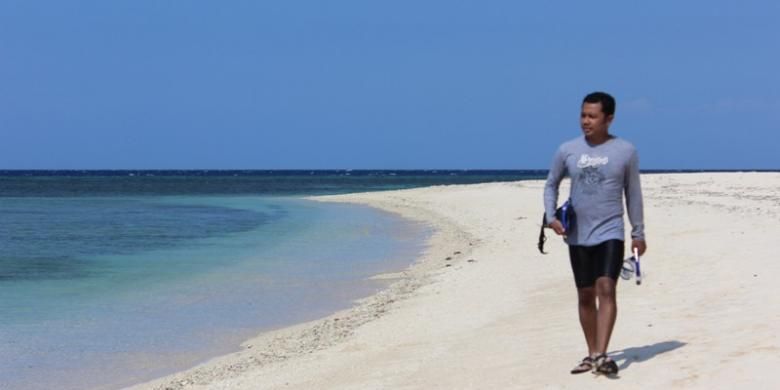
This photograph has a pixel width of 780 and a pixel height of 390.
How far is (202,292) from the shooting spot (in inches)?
569

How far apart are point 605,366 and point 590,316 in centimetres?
36

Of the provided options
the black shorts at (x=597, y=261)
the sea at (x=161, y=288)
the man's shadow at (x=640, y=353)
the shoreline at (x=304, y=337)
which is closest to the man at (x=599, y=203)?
the black shorts at (x=597, y=261)

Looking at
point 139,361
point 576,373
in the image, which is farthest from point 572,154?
point 139,361

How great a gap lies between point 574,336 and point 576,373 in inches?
60.7

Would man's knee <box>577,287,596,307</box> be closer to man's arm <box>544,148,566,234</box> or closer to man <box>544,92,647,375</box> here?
man <box>544,92,647,375</box>

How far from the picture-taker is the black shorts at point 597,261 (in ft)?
20.3

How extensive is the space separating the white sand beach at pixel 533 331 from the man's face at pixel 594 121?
63.5 inches

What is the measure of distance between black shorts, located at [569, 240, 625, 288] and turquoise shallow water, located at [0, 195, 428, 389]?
14.3 ft

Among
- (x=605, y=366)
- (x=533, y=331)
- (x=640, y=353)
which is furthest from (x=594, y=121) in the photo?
(x=533, y=331)

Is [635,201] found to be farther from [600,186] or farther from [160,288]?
[160,288]

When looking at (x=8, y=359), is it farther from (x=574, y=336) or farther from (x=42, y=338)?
(x=574, y=336)

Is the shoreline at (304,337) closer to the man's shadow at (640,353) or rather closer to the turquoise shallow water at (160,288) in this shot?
the turquoise shallow water at (160,288)

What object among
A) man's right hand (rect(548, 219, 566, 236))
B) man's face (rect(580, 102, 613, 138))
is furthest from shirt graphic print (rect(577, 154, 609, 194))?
man's right hand (rect(548, 219, 566, 236))

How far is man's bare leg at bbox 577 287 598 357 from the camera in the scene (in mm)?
6414
